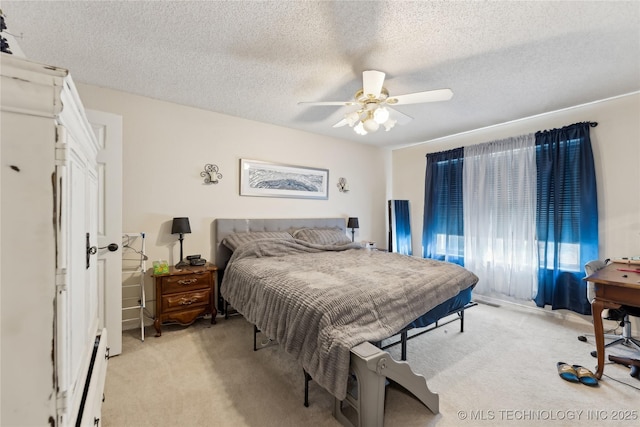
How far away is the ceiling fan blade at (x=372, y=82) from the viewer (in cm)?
208

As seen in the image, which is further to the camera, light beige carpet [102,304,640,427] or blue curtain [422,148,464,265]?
blue curtain [422,148,464,265]

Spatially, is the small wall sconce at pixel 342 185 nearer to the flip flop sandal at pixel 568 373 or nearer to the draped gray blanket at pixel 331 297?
the draped gray blanket at pixel 331 297

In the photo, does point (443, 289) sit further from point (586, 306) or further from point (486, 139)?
point (486, 139)

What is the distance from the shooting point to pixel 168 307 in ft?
8.90

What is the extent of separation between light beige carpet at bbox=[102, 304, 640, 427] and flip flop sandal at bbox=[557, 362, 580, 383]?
4cm

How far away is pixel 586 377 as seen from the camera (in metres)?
2.00

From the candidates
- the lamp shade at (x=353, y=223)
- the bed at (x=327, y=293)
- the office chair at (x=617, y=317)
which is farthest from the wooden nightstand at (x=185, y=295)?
the office chair at (x=617, y=317)

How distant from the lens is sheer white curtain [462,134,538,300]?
3.51 meters

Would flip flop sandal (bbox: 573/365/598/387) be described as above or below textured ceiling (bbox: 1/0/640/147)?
below

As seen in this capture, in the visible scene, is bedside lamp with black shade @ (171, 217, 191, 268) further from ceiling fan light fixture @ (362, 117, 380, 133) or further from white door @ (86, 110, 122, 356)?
ceiling fan light fixture @ (362, 117, 380, 133)

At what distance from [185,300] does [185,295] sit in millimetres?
51

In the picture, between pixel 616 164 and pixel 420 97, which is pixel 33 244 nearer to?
pixel 420 97

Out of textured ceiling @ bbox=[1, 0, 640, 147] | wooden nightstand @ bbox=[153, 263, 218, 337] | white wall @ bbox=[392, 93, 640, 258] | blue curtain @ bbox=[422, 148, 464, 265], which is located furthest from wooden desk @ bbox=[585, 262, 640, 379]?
wooden nightstand @ bbox=[153, 263, 218, 337]

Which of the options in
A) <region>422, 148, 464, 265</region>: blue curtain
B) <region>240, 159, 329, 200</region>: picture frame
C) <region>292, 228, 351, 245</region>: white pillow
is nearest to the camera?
<region>240, 159, 329, 200</region>: picture frame
